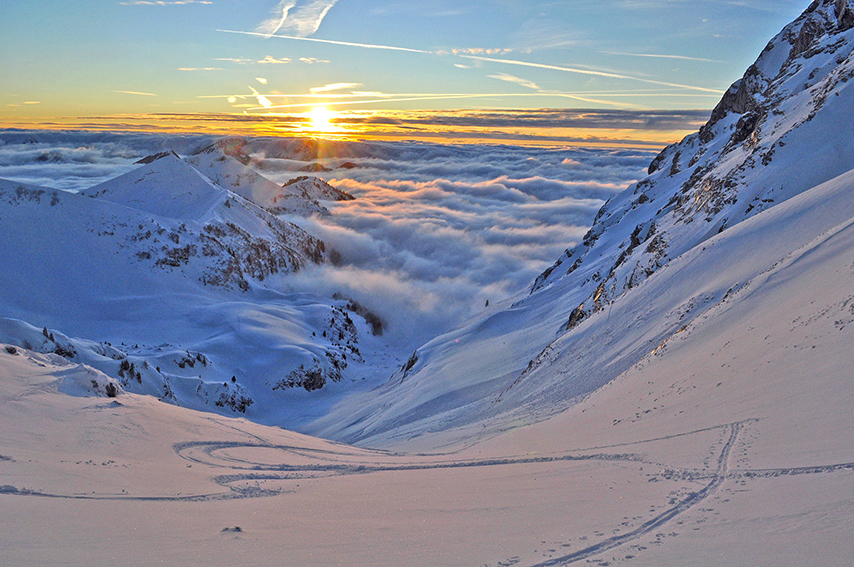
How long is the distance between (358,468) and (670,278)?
1443 centimetres

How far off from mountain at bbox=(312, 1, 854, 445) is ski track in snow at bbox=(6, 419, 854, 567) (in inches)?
211

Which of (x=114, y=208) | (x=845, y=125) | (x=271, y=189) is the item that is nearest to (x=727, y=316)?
(x=845, y=125)

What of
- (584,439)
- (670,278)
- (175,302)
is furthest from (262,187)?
(584,439)

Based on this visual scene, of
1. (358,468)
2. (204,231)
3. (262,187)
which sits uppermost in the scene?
(262,187)

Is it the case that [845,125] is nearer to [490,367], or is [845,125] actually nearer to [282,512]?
[490,367]

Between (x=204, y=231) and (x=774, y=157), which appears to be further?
(x=204, y=231)

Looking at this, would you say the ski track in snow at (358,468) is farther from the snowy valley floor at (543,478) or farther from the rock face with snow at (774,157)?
the rock face with snow at (774,157)

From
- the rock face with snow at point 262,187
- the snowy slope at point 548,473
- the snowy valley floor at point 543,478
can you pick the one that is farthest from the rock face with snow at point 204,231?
the snowy valley floor at point 543,478

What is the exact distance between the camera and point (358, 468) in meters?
12.7

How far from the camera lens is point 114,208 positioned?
85.9 m

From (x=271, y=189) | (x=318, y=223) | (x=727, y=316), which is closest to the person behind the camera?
(x=727, y=316)

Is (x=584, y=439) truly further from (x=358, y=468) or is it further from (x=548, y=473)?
(x=358, y=468)

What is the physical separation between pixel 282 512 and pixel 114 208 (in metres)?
90.9

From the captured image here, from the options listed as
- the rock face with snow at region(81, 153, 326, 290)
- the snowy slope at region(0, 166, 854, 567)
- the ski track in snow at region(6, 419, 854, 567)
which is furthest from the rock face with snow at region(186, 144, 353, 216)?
the snowy slope at region(0, 166, 854, 567)
